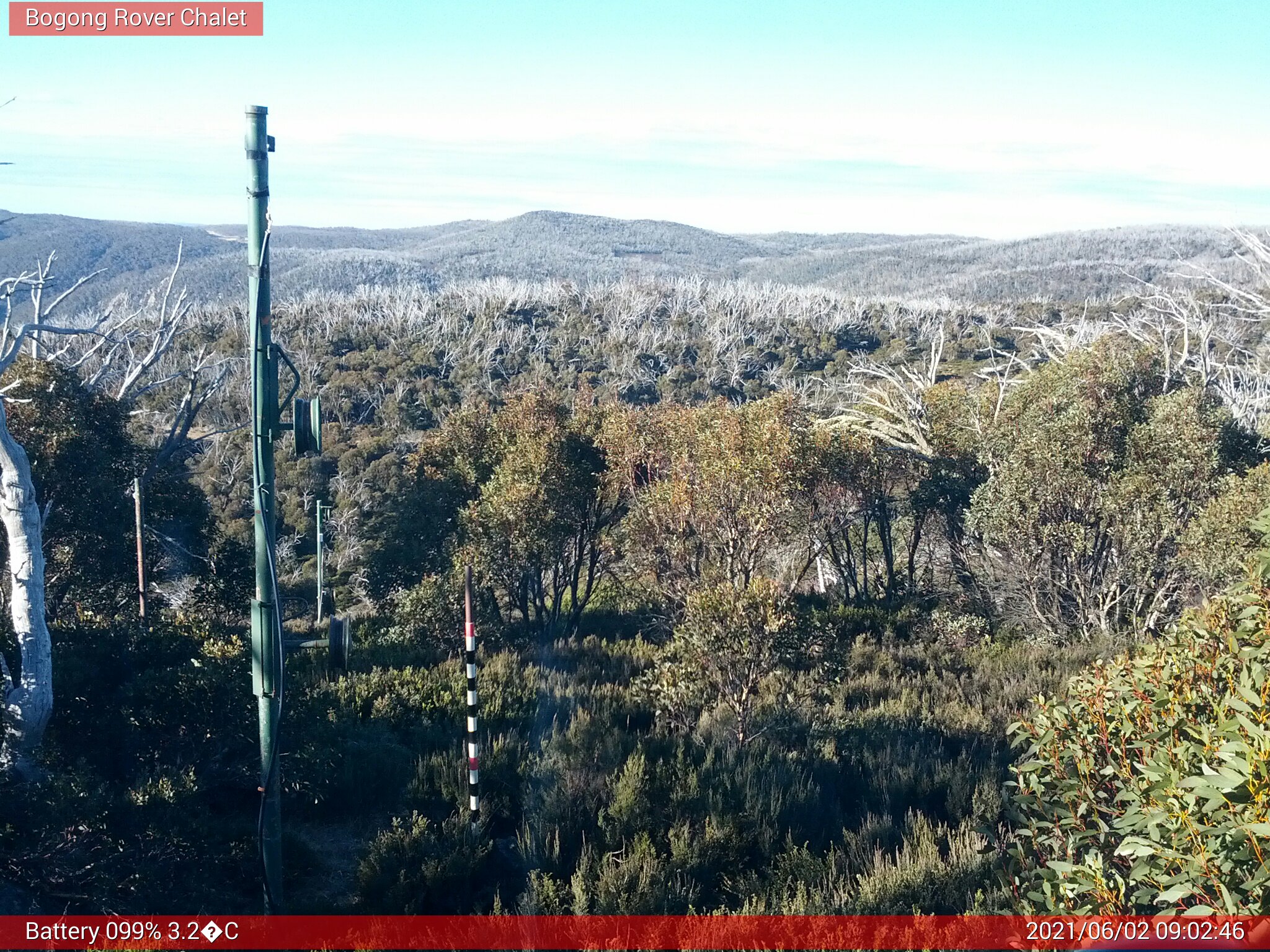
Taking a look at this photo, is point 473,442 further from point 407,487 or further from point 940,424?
point 940,424

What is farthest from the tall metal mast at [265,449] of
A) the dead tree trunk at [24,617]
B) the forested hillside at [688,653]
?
the dead tree trunk at [24,617]

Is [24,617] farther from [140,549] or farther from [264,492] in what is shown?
[140,549]

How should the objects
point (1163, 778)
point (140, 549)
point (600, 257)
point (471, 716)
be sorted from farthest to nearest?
point (600, 257), point (140, 549), point (471, 716), point (1163, 778)

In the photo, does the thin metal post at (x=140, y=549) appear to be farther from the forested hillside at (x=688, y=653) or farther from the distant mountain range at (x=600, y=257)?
the distant mountain range at (x=600, y=257)

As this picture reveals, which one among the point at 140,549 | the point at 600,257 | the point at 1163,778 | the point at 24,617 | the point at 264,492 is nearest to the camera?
the point at 1163,778

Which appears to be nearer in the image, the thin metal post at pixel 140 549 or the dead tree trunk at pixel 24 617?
the dead tree trunk at pixel 24 617

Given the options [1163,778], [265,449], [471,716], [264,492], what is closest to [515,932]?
[471,716]
